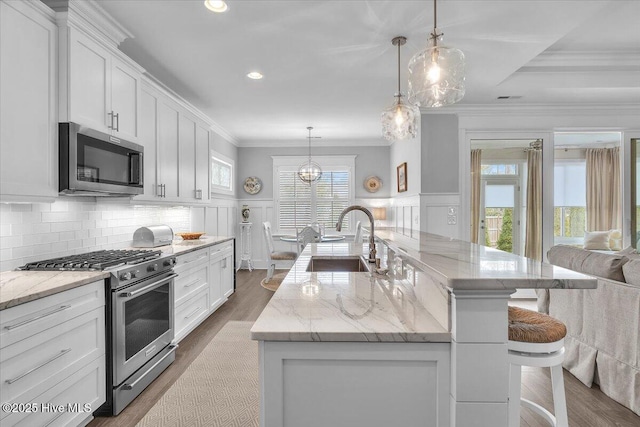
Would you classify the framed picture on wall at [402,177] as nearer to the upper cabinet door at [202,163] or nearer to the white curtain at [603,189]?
the white curtain at [603,189]

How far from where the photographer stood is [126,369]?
6.86 ft

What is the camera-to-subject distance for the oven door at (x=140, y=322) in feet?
6.59

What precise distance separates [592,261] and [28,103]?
3651 mm

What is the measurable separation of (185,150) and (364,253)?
2.49 meters

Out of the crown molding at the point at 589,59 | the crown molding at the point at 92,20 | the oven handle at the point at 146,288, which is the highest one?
the crown molding at the point at 589,59

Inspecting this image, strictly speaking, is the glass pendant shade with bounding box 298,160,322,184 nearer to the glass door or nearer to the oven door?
the glass door

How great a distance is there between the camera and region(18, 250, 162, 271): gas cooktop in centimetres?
195

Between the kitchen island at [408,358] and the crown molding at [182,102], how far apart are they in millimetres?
2784

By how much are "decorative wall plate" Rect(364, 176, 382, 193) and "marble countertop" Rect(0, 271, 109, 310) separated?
17.4 ft

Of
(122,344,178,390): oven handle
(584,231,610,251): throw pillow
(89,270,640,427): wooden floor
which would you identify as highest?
(584,231,610,251): throw pillow

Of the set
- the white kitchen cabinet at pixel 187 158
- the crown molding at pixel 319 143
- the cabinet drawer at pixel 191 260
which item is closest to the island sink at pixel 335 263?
the cabinet drawer at pixel 191 260

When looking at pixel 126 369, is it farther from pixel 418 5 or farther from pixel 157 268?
pixel 418 5

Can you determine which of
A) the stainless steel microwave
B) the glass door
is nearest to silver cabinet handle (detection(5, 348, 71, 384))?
the stainless steel microwave

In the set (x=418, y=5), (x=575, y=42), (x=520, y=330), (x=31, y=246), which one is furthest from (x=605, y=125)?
(x=31, y=246)
